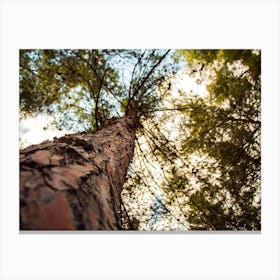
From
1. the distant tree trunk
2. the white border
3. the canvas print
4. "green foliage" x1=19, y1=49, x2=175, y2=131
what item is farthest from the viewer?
"green foliage" x1=19, y1=49, x2=175, y2=131

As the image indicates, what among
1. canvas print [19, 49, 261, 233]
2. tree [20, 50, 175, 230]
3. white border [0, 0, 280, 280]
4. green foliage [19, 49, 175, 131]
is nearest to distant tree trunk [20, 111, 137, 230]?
tree [20, 50, 175, 230]

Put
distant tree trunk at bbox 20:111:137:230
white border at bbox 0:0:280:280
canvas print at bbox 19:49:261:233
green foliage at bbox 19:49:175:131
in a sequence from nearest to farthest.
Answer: distant tree trunk at bbox 20:111:137:230
white border at bbox 0:0:280:280
canvas print at bbox 19:49:261:233
green foliage at bbox 19:49:175:131

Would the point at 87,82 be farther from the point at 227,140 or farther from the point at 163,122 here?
the point at 227,140

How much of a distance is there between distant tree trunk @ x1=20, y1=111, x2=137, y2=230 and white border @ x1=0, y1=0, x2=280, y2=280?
47 centimetres

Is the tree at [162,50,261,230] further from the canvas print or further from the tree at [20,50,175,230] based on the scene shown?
the tree at [20,50,175,230]

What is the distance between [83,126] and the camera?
2236mm

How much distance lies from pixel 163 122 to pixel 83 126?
600 millimetres

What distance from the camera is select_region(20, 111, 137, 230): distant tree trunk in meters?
1.01

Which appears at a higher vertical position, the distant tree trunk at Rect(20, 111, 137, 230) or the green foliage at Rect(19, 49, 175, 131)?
the green foliage at Rect(19, 49, 175, 131)

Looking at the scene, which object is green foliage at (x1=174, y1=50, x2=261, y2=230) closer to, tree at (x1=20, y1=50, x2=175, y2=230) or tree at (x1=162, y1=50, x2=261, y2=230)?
tree at (x1=162, y1=50, x2=261, y2=230)

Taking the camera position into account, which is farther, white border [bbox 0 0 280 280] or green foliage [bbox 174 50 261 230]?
green foliage [bbox 174 50 261 230]

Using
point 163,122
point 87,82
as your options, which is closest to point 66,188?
point 87,82
